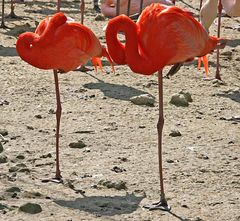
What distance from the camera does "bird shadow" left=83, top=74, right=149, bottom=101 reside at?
27.7 feet

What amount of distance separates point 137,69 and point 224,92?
11.3 ft

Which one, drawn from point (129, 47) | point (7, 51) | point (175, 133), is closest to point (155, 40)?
point (129, 47)

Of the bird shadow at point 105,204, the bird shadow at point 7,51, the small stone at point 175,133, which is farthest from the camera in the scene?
the bird shadow at point 7,51

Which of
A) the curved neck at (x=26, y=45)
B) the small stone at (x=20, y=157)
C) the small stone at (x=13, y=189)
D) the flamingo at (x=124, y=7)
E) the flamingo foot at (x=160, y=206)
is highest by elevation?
the curved neck at (x=26, y=45)

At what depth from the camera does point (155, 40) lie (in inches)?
216

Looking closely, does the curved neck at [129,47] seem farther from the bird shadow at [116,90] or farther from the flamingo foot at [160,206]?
the bird shadow at [116,90]

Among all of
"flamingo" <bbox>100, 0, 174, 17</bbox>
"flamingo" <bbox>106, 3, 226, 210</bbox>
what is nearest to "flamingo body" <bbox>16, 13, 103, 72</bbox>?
"flamingo" <bbox>106, 3, 226, 210</bbox>

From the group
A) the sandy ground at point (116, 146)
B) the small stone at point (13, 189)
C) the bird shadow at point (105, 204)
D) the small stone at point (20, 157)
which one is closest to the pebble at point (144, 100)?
the sandy ground at point (116, 146)

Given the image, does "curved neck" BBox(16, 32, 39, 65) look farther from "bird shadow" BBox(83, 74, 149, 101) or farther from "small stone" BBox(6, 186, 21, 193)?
"bird shadow" BBox(83, 74, 149, 101)

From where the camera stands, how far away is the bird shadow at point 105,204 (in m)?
5.26

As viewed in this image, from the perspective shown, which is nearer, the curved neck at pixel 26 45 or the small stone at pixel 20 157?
the curved neck at pixel 26 45

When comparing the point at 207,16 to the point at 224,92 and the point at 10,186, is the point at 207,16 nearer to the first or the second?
the point at 224,92

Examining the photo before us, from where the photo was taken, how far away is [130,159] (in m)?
6.41

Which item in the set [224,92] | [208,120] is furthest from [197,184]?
[224,92]
